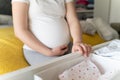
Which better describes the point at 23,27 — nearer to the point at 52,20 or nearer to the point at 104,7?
the point at 52,20

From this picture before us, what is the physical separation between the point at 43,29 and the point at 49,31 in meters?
0.03

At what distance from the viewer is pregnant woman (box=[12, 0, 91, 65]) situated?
2.92 feet

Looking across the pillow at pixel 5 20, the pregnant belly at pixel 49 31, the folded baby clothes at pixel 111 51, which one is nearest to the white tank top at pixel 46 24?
the pregnant belly at pixel 49 31

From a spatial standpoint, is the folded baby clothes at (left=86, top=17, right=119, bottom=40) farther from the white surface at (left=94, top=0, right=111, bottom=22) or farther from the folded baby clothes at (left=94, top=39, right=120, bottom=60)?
the folded baby clothes at (left=94, top=39, right=120, bottom=60)

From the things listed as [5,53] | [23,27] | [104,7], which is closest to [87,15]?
[104,7]

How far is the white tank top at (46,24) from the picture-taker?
93 cm

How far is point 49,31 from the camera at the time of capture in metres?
0.93

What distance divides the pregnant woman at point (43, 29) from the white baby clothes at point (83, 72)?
0.18 metres

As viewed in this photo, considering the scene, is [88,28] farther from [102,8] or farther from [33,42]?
[102,8]

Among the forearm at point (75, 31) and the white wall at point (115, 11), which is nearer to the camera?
the forearm at point (75, 31)

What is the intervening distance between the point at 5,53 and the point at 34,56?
31 cm

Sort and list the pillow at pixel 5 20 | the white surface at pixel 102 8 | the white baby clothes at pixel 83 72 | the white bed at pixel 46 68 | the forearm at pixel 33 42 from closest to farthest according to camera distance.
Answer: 1. the white bed at pixel 46 68
2. the white baby clothes at pixel 83 72
3. the forearm at pixel 33 42
4. the pillow at pixel 5 20
5. the white surface at pixel 102 8

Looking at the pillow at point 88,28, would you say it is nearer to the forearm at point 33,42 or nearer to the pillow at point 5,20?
the pillow at point 5,20

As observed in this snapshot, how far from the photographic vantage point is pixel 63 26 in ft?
3.21
